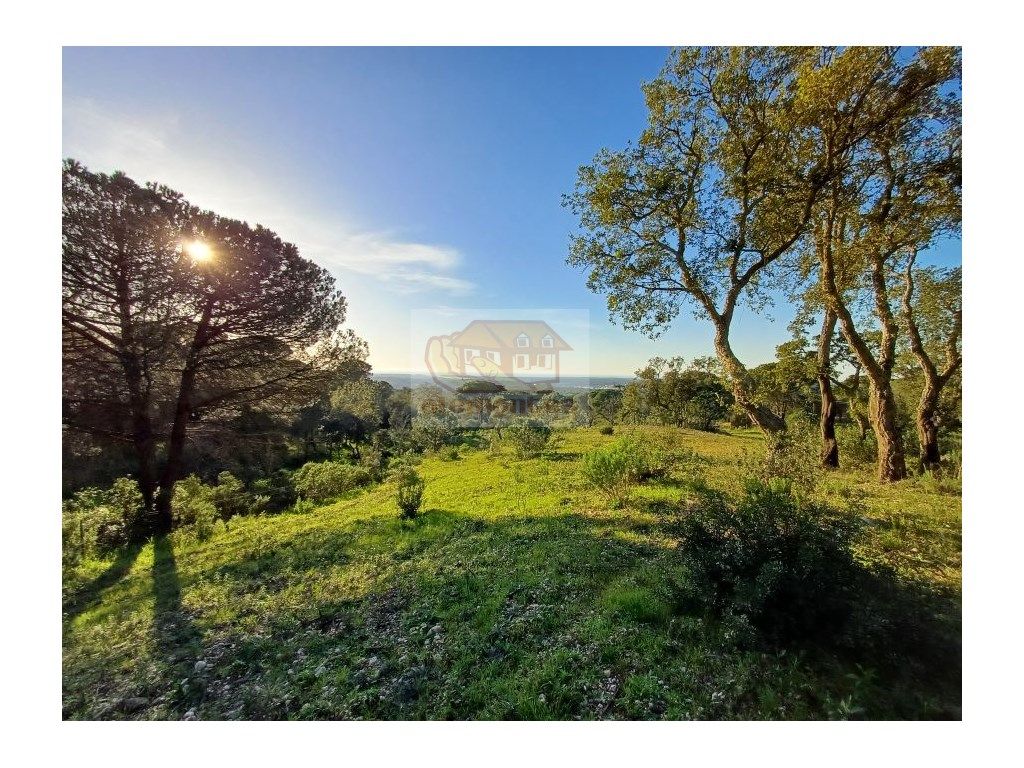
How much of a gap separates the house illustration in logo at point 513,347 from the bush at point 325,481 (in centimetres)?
495

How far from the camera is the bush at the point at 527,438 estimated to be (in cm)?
1112

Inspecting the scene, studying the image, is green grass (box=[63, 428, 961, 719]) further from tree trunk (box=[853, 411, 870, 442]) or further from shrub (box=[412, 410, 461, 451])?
shrub (box=[412, 410, 461, 451])

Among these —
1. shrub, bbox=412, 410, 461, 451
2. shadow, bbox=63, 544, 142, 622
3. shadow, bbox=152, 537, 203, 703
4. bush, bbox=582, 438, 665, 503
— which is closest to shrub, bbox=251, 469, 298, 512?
shadow, bbox=63, 544, 142, 622

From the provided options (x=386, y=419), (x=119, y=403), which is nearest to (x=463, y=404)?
(x=386, y=419)

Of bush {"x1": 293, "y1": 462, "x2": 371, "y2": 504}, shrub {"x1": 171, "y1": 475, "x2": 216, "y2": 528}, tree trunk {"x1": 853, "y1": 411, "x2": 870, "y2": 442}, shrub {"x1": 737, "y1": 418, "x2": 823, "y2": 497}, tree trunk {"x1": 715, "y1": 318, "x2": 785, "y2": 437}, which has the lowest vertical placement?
bush {"x1": 293, "y1": 462, "x2": 371, "y2": 504}

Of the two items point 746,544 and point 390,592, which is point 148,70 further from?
point 746,544

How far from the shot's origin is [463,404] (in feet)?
48.6

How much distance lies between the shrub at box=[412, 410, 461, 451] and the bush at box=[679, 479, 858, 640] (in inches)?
458

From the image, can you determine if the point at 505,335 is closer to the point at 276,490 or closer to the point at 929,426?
the point at 276,490

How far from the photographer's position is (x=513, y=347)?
8.46 meters

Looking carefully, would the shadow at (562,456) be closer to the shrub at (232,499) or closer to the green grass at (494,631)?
the green grass at (494,631)

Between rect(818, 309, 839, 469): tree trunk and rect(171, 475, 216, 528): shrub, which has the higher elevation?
rect(818, 309, 839, 469): tree trunk

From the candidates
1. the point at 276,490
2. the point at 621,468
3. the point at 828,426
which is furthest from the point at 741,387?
the point at 276,490

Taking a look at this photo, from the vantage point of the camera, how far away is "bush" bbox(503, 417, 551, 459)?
11117mm
